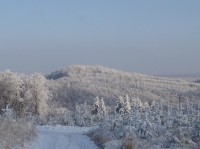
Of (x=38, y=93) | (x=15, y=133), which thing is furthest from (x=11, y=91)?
(x=15, y=133)

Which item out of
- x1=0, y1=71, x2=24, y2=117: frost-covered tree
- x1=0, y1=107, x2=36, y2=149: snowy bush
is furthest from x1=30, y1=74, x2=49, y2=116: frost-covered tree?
x1=0, y1=107, x2=36, y2=149: snowy bush

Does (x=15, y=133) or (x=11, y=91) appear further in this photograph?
(x=11, y=91)

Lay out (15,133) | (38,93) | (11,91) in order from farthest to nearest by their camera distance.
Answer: (38,93) < (11,91) < (15,133)

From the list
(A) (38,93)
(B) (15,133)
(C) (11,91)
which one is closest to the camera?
(B) (15,133)

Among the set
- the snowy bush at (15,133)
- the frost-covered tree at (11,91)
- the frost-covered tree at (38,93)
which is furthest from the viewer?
the frost-covered tree at (38,93)

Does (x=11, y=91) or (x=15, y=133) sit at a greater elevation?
(x=11, y=91)

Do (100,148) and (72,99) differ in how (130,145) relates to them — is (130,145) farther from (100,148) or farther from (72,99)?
(72,99)

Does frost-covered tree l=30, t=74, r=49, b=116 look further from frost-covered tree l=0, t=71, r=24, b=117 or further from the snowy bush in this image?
the snowy bush

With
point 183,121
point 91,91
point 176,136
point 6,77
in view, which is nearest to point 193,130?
point 176,136

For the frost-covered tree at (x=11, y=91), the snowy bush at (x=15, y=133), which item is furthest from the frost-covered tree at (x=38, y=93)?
the snowy bush at (x=15, y=133)

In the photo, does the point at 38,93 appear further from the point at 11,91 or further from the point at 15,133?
the point at 15,133

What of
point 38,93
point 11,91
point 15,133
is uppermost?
point 11,91

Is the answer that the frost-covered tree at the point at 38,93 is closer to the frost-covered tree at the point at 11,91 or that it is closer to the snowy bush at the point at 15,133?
the frost-covered tree at the point at 11,91

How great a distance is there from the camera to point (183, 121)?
20156 mm
